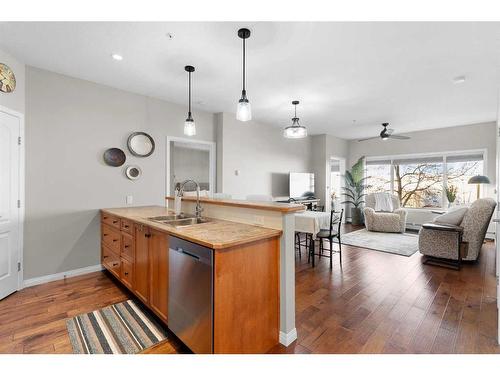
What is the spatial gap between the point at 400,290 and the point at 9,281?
4.48 metres

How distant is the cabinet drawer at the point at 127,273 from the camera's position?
8.21 ft

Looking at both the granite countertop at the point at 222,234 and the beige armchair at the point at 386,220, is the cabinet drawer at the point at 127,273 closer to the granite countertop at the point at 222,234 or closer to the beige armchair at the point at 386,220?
the granite countertop at the point at 222,234

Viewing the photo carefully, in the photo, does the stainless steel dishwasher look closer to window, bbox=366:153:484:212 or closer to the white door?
the white door

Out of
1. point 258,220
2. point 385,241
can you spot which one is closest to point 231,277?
point 258,220

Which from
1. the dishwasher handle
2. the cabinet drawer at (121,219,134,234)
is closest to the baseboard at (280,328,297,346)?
the dishwasher handle

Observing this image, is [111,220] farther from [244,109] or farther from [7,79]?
[244,109]

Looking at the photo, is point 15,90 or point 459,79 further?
point 459,79

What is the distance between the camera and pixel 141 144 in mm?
3732

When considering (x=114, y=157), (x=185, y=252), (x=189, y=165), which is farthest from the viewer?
(x=189, y=165)

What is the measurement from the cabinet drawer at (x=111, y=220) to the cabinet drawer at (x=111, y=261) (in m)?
0.35

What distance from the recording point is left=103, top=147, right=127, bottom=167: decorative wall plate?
3.42 metres

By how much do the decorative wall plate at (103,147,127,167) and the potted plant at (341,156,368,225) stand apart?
20.5 ft

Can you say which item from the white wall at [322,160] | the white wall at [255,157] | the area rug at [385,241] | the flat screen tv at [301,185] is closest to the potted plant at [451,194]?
the area rug at [385,241]

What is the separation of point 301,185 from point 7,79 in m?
5.62
